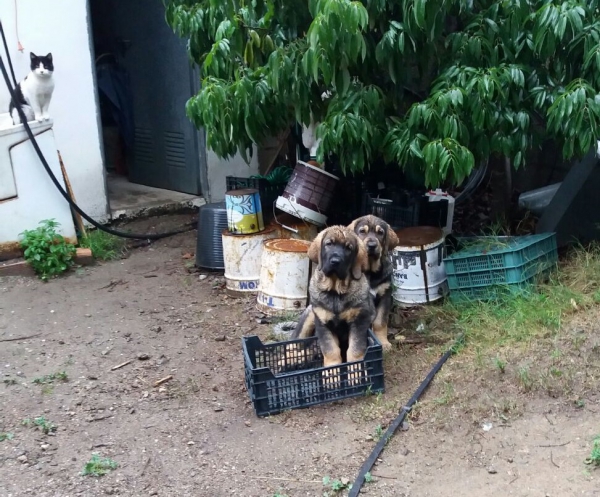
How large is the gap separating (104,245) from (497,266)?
3.58 meters

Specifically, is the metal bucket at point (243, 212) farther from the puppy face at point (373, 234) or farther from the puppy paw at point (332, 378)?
the puppy paw at point (332, 378)

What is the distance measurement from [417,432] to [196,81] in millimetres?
5006

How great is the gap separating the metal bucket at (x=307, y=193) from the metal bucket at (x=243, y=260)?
0.29 meters

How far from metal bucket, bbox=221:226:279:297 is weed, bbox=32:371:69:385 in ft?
5.37

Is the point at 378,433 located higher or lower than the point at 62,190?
lower

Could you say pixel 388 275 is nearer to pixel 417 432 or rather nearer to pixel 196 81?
pixel 417 432

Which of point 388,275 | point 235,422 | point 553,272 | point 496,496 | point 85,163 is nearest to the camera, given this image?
point 496,496

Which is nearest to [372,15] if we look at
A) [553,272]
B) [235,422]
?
[553,272]

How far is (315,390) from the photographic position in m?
3.91

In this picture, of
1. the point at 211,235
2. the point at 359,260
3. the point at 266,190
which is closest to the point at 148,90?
the point at 266,190

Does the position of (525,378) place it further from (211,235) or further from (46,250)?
(46,250)

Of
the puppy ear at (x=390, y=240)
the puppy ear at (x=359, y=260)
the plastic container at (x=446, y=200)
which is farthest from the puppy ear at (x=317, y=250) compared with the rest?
the plastic container at (x=446, y=200)

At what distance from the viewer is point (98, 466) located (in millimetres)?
3443

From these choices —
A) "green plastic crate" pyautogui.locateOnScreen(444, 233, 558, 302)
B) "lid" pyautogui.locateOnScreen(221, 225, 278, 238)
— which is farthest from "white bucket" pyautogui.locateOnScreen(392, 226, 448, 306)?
"lid" pyautogui.locateOnScreen(221, 225, 278, 238)
